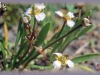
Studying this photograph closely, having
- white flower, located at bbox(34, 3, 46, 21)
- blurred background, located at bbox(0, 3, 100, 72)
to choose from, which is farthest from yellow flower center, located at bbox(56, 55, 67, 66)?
blurred background, located at bbox(0, 3, 100, 72)

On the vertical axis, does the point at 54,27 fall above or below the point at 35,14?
below

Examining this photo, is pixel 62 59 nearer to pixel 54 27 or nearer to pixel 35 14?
pixel 35 14

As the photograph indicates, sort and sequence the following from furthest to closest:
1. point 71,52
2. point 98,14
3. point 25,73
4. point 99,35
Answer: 1. point 98,14
2. point 99,35
3. point 71,52
4. point 25,73

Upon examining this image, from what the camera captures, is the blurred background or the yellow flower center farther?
the blurred background

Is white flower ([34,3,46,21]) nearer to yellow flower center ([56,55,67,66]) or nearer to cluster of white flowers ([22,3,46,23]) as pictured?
cluster of white flowers ([22,3,46,23])

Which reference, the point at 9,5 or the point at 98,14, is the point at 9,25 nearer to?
the point at 9,5

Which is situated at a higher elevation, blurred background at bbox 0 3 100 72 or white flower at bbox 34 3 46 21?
white flower at bbox 34 3 46 21

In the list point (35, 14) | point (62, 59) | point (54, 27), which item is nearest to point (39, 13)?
point (35, 14)

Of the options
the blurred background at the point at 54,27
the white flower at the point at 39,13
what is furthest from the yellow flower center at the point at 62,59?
the blurred background at the point at 54,27

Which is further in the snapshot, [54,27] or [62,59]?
[54,27]

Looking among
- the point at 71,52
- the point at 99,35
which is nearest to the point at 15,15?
the point at 71,52

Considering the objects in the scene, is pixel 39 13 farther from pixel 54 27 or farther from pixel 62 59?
pixel 54 27
